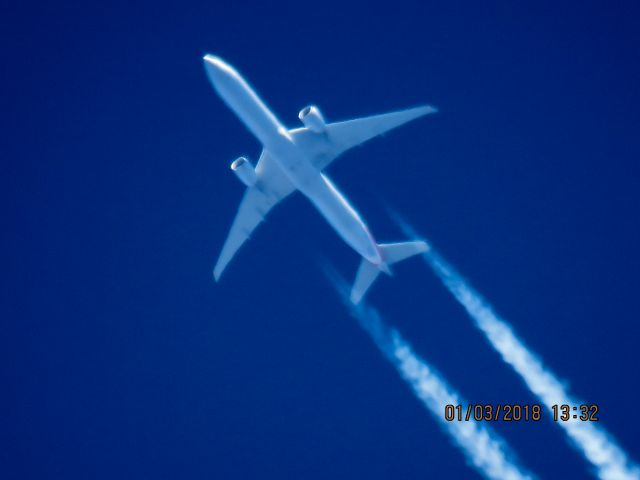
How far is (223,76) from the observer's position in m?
21.3

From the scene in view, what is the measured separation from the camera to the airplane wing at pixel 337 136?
2298cm

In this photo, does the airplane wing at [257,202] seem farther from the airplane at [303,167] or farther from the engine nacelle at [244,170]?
the engine nacelle at [244,170]

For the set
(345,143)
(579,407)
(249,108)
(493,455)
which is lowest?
(493,455)

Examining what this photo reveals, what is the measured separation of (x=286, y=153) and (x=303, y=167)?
2.16 ft

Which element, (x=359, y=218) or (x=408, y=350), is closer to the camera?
(x=359, y=218)

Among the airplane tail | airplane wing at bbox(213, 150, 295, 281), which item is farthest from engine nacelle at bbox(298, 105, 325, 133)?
the airplane tail

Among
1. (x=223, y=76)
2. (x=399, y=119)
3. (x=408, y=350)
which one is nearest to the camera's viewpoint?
(x=223, y=76)

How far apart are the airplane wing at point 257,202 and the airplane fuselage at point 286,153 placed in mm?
2068

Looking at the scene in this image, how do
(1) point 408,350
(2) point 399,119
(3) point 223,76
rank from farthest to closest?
(1) point 408,350
(2) point 399,119
(3) point 223,76

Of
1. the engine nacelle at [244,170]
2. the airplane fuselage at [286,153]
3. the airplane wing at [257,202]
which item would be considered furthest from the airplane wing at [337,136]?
the engine nacelle at [244,170]

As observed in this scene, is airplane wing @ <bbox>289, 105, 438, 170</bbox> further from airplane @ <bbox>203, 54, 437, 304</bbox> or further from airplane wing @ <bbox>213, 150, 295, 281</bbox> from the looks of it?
airplane wing @ <bbox>213, 150, 295, 281</bbox>

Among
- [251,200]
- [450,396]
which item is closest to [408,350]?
[450,396]

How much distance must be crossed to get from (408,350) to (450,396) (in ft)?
6.91

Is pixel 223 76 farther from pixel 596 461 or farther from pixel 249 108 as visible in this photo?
pixel 596 461
